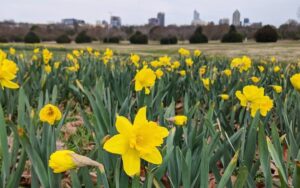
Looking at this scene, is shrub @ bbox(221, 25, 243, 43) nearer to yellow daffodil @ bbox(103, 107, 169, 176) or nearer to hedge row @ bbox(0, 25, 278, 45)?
hedge row @ bbox(0, 25, 278, 45)

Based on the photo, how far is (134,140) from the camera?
1.01 meters

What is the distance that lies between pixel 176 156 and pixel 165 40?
112 ft

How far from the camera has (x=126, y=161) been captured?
3.43ft

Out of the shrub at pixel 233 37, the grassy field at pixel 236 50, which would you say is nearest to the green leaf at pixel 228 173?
the grassy field at pixel 236 50

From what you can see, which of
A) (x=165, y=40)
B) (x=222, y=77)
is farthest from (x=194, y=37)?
(x=222, y=77)

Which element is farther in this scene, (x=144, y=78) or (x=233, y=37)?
(x=233, y=37)

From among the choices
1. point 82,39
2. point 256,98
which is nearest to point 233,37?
point 82,39

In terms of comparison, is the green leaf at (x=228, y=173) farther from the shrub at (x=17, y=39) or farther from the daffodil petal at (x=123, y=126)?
the shrub at (x=17, y=39)

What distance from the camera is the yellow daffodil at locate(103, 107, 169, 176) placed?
1.02 m

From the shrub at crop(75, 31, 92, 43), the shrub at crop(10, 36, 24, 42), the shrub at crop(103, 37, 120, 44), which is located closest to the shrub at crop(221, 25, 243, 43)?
the shrub at crop(103, 37, 120, 44)

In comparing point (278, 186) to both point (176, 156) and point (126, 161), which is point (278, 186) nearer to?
point (176, 156)

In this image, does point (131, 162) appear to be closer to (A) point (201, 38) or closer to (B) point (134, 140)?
(B) point (134, 140)

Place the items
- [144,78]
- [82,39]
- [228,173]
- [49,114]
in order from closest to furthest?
[228,173] → [49,114] → [144,78] → [82,39]

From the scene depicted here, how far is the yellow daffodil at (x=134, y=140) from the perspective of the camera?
1.02 meters
